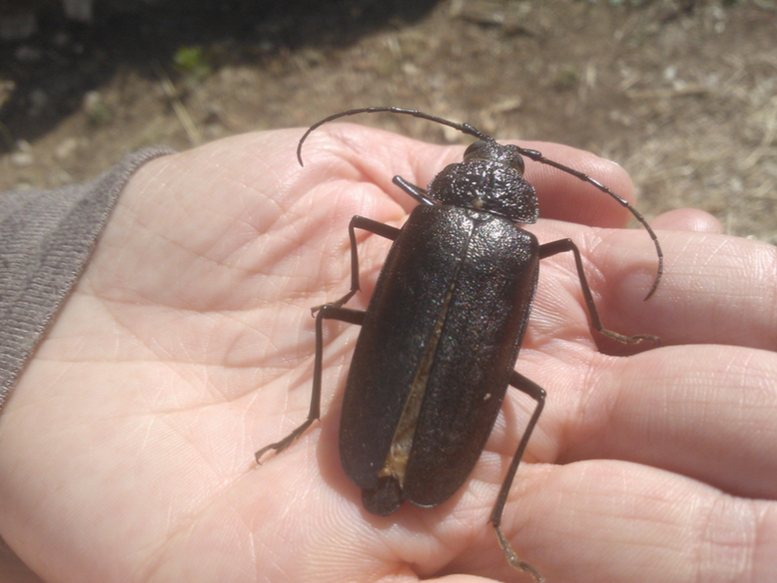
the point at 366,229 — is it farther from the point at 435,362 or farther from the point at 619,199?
the point at 619,199

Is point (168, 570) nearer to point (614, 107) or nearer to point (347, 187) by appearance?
point (347, 187)

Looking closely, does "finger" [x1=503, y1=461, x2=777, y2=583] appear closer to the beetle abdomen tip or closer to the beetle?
the beetle

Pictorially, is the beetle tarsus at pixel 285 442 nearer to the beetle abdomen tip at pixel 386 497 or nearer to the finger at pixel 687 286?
the beetle abdomen tip at pixel 386 497

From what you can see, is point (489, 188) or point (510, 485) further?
point (489, 188)

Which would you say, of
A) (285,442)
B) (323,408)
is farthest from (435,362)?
(285,442)

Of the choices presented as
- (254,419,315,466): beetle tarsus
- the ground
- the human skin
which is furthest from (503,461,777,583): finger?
the ground

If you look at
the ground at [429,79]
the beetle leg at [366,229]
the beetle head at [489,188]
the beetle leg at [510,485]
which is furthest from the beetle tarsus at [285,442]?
the ground at [429,79]
